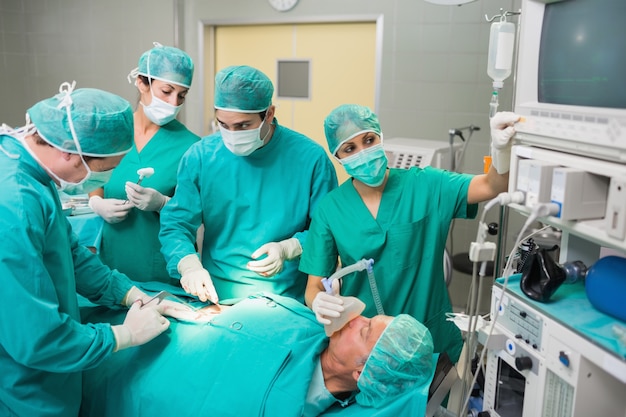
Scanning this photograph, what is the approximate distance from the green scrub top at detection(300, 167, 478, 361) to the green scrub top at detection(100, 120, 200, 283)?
78 centimetres

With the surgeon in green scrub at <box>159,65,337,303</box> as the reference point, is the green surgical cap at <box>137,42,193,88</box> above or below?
above

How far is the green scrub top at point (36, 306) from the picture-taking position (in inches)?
48.3

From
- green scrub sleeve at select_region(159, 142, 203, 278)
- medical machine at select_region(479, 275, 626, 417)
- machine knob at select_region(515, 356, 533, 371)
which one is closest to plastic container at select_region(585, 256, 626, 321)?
medical machine at select_region(479, 275, 626, 417)

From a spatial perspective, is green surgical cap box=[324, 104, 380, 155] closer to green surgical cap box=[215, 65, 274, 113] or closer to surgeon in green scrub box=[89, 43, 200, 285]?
green surgical cap box=[215, 65, 274, 113]

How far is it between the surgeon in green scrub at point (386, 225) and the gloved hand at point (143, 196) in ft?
2.32

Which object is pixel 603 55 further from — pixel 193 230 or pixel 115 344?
pixel 193 230

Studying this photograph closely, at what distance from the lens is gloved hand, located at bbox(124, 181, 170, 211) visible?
2.20 metres

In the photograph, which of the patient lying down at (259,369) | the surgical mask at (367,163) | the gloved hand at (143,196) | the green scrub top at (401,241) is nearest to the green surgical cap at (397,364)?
the patient lying down at (259,369)

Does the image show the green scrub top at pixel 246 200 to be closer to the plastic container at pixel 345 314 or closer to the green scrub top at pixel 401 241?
the green scrub top at pixel 401 241

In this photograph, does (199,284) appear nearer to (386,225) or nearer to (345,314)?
(345,314)

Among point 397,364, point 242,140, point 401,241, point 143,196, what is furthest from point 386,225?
point 143,196

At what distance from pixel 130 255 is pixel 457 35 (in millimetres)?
2418

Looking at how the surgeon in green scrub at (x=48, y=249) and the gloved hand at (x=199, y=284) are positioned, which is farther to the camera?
the gloved hand at (x=199, y=284)

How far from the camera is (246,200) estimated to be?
207 centimetres
